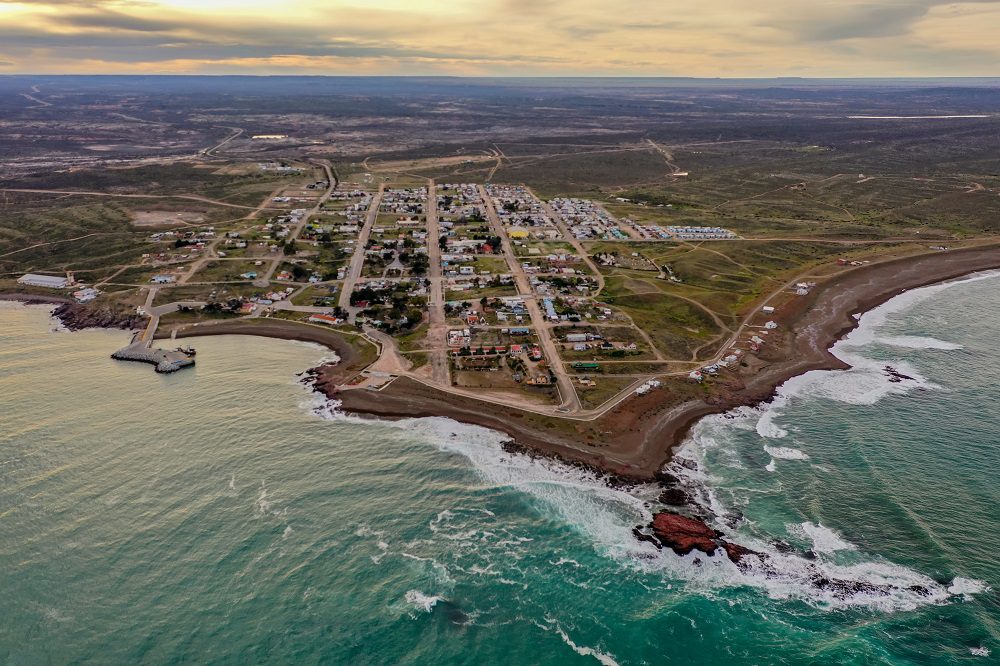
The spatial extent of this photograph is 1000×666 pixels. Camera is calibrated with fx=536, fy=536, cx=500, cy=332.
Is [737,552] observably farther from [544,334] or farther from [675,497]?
[544,334]

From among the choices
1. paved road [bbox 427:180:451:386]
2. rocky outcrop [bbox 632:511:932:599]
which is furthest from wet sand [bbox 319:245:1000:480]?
rocky outcrop [bbox 632:511:932:599]

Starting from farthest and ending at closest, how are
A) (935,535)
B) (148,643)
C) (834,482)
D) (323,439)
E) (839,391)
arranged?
(839,391)
(323,439)
(834,482)
(935,535)
(148,643)

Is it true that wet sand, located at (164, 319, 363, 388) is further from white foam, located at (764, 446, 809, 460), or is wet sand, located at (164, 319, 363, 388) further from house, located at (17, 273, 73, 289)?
white foam, located at (764, 446, 809, 460)

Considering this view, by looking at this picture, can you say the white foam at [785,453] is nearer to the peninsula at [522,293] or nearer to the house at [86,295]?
A: the peninsula at [522,293]

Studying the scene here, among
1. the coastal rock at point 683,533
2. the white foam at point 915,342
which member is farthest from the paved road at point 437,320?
the white foam at point 915,342

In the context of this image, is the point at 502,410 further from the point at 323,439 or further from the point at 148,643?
the point at 148,643

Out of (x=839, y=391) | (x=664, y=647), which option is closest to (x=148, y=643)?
(x=664, y=647)

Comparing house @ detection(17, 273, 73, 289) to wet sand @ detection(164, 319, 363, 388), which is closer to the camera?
wet sand @ detection(164, 319, 363, 388)
